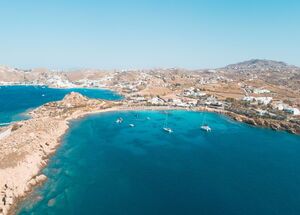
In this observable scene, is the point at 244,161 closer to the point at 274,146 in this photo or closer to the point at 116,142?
the point at 274,146

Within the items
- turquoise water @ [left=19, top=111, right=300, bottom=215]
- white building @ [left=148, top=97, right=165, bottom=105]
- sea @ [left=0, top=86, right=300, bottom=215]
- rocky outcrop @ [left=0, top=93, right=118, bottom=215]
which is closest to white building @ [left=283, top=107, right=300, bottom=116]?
sea @ [left=0, top=86, right=300, bottom=215]

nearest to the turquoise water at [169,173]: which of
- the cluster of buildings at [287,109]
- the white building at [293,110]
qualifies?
the white building at [293,110]

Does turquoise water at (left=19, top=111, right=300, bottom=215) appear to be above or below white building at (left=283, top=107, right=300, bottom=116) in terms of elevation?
below

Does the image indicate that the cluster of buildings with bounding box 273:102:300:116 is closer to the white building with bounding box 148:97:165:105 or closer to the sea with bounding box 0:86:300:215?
the sea with bounding box 0:86:300:215

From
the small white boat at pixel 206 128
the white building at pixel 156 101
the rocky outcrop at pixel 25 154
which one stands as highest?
the rocky outcrop at pixel 25 154

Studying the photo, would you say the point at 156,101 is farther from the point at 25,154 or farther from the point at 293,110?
the point at 25,154

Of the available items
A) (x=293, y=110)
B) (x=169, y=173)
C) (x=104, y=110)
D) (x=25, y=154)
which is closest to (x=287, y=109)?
(x=293, y=110)

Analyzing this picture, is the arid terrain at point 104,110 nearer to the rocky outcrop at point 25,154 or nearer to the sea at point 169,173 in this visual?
the rocky outcrop at point 25,154

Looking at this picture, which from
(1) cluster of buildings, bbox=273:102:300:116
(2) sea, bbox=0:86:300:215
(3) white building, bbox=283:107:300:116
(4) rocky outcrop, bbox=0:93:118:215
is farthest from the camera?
(1) cluster of buildings, bbox=273:102:300:116
